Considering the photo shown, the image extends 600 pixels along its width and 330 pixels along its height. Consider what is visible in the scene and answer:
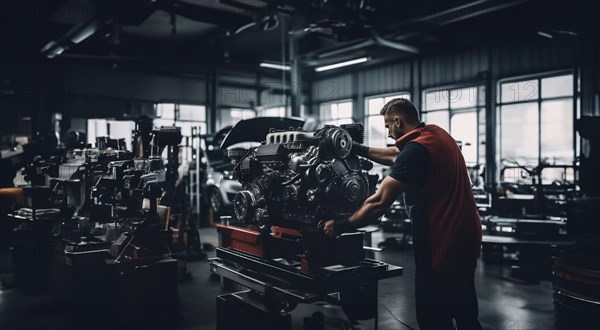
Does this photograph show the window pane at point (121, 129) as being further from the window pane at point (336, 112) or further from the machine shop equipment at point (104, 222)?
the machine shop equipment at point (104, 222)

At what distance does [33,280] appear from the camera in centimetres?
467

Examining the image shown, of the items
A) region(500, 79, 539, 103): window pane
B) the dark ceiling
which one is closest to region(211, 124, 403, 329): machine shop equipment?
the dark ceiling

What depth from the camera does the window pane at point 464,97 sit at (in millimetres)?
10844

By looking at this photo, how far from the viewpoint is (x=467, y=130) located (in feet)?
36.9

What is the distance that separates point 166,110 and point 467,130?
7839 millimetres

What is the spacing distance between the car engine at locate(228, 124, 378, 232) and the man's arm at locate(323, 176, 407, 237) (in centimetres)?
21

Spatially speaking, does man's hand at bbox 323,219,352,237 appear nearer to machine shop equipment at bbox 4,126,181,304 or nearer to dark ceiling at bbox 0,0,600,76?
machine shop equipment at bbox 4,126,181,304

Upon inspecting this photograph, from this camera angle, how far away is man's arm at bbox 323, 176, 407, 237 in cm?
216

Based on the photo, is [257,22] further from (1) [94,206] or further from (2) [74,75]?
(2) [74,75]

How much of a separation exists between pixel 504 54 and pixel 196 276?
857cm

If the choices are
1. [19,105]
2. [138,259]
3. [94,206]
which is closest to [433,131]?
[138,259]

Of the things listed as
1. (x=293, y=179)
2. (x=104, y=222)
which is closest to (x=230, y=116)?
(x=104, y=222)

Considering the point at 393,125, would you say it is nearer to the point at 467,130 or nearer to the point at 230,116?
the point at 467,130

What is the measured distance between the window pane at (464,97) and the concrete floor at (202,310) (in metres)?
6.62
